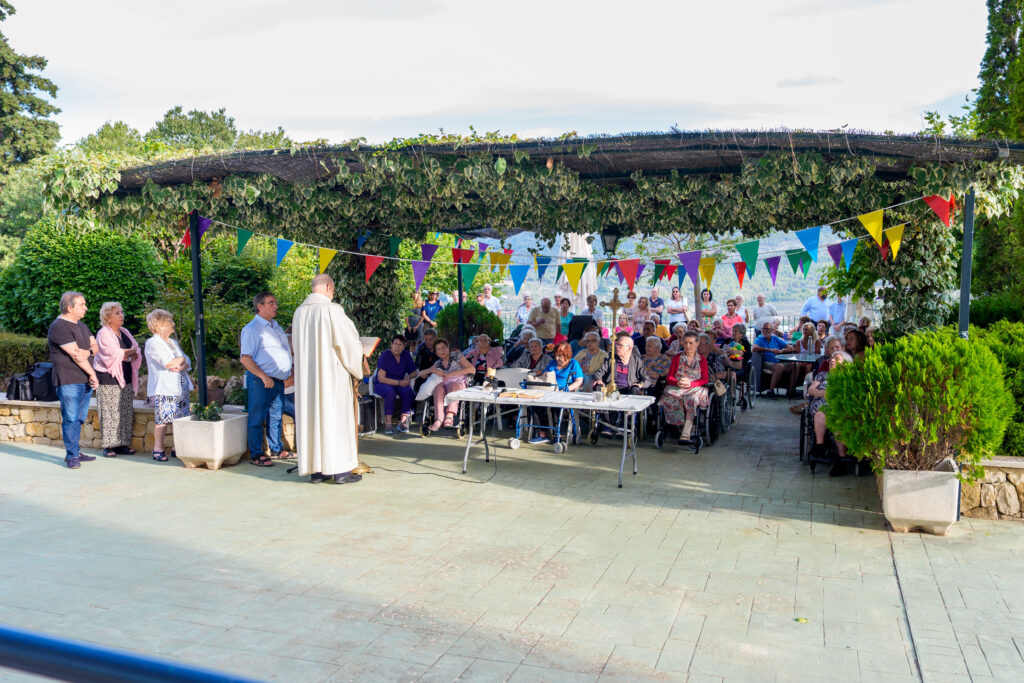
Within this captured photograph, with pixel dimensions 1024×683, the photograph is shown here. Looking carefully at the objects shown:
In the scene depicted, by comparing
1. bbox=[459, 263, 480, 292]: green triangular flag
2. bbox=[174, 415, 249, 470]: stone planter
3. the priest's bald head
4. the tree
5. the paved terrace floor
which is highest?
the tree

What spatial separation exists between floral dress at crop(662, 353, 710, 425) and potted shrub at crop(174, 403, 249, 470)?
428 cm

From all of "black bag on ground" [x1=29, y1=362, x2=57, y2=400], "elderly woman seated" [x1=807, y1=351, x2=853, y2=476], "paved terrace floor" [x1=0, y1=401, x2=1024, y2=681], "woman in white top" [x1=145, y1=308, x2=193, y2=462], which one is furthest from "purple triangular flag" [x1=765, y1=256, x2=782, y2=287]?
"black bag on ground" [x1=29, y1=362, x2=57, y2=400]

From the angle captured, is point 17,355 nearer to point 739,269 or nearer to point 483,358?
point 483,358

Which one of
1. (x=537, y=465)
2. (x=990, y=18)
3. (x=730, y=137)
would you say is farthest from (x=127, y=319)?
(x=990, y=18)

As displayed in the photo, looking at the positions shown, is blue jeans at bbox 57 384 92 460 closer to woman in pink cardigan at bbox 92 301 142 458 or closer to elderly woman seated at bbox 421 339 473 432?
woman in pink cardigan at bbox 92 301 142 458

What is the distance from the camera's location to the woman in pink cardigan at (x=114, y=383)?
7.75 metres

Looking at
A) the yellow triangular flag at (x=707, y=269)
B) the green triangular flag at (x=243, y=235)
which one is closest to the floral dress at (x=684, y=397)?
the yellow triangular flag at (x=707, y=269)

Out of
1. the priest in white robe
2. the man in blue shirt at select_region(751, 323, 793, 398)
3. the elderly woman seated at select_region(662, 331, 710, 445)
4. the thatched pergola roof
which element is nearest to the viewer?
the priest in white robe

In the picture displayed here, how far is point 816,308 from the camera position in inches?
589

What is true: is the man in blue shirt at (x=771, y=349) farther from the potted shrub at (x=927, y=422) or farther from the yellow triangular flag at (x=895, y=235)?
the potted shrub at (x=927, y=422)

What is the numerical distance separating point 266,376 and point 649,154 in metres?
4.13

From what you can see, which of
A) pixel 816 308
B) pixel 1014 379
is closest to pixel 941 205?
pixel 1014 379

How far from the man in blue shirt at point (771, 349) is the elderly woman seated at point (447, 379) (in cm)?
548

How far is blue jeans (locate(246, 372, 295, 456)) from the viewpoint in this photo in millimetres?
7688
